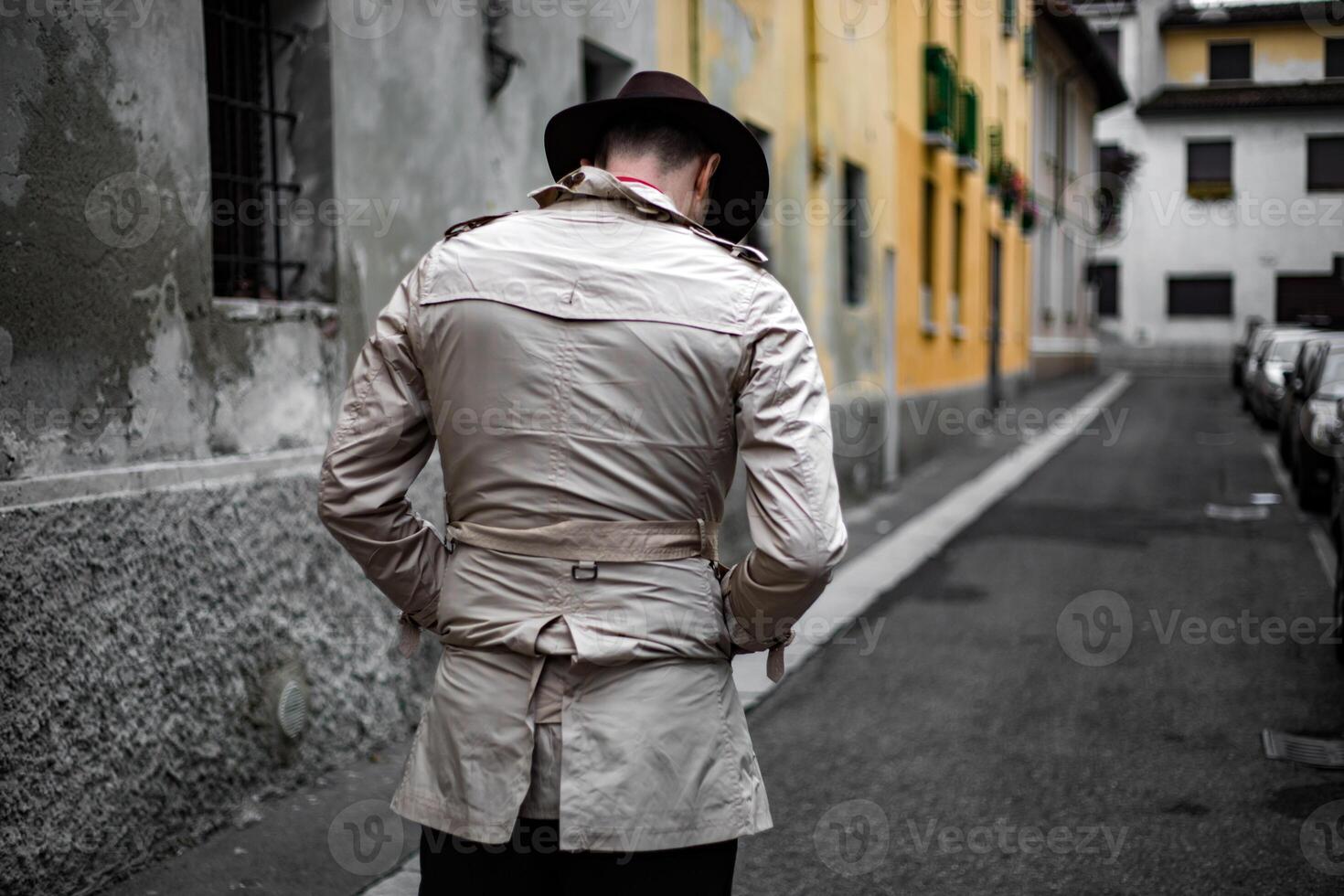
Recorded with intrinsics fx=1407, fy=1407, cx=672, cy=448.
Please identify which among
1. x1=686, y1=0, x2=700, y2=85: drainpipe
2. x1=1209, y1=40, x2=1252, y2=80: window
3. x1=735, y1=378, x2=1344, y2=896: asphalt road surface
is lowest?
x1=735, y1=378, x2=1344, y2=896: asphalt road surface

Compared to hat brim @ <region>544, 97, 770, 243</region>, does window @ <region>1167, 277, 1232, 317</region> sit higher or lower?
higher

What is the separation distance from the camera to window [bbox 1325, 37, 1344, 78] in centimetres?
3469

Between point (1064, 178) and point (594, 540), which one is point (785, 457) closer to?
point (594, 540)

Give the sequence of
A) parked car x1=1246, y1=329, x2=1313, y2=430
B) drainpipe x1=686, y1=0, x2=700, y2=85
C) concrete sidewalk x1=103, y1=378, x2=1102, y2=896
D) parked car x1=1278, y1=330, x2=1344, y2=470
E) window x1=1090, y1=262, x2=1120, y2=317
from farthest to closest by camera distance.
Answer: window x1=1090, y1=262, x2=1120, y2=317 → parked car x1=1246, y1=329, x2=1313, y2=430 → parked car x1=1278, y1=330, x2=1344, y2=470 → drainpipe x1=686, y1=0, x2=700, y2=85 → concrete sidewalk x1=103, y1=378, x2=1102, y2=896

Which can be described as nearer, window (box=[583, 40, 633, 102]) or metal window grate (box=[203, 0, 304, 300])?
metal window grate (box=[203, 0, 304, 300])

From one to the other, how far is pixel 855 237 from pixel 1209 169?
30.5 meters

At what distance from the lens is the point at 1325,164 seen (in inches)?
1476

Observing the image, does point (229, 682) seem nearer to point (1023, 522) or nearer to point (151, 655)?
point (151, 655)

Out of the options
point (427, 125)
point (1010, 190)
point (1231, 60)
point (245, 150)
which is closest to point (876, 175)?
point (1010, 190)

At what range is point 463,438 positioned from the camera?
6.96 ft

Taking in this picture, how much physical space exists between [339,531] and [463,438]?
0.97ft

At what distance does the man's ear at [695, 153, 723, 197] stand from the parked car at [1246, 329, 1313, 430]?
1984 centimetres

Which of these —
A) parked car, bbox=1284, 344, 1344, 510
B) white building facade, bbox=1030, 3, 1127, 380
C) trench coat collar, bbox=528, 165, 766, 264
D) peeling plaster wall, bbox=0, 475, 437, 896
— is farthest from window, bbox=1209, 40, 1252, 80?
trench coat collar, bbox=528, 165, 766, 264

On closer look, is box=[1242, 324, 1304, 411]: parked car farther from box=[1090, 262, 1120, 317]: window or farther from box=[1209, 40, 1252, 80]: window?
box=[1209, 40, 1252, 80]: window
